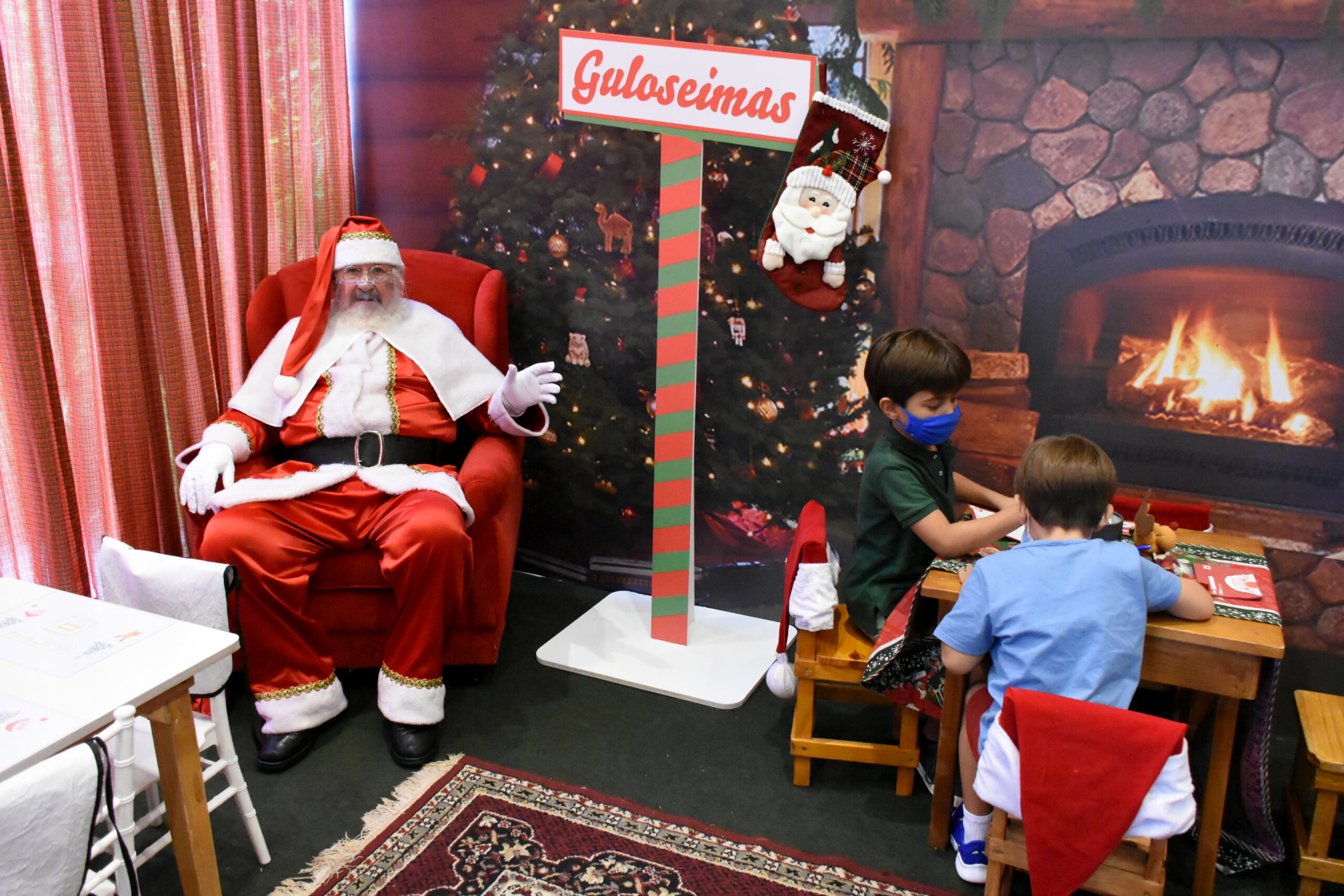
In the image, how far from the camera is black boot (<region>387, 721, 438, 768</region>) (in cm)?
252

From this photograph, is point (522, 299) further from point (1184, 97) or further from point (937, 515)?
point (1184, 97)

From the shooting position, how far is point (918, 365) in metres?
2.30

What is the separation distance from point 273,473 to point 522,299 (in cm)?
113

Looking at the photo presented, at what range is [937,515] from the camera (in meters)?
2.25

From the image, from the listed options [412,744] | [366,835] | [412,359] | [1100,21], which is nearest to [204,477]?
[412,359]

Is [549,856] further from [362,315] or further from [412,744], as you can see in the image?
[362,315]

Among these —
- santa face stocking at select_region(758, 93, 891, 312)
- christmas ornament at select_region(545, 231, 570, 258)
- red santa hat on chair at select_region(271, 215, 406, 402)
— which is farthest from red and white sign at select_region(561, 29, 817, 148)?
red santa hat on chair at select_region(271, 215, 406, 402)

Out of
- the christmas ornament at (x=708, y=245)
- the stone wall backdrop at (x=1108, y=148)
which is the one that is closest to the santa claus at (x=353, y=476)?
the christmas ornament at (x=708, y=245)

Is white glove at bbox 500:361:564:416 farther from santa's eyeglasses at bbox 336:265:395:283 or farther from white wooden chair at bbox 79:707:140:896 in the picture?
white wooden chair at bbox 79:707:140:896

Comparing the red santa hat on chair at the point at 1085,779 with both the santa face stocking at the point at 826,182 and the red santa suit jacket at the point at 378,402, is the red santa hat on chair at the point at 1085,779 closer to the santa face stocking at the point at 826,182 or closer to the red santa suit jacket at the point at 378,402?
the santa face stocking at the point at 826,182

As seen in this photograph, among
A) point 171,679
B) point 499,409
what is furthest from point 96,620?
point 499,409

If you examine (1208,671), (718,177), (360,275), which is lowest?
(1208,671)

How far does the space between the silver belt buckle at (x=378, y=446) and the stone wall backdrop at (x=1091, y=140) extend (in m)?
1.75

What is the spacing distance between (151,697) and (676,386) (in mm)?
1713
